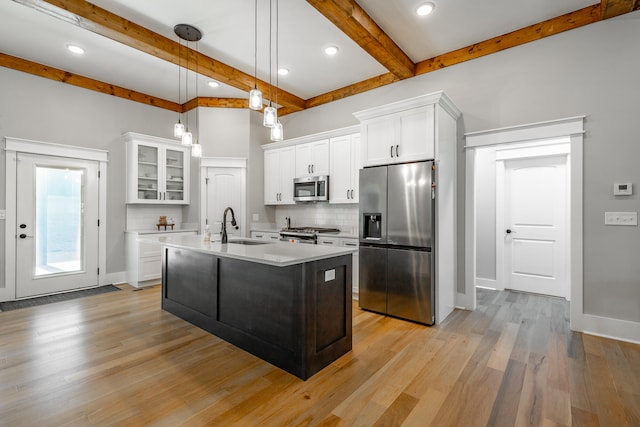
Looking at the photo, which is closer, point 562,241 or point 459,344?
point 459,344

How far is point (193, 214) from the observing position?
5.59 m

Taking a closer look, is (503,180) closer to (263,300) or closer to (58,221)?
(263,300)

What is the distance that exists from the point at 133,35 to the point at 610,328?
5781 millimetres

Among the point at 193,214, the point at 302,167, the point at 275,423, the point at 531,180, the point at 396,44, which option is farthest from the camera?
the point at 193,214

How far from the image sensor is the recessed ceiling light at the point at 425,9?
303 centimetres

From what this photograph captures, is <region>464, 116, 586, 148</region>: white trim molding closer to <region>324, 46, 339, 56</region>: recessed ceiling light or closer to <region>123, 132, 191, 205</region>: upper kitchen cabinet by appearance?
<region>324, 46, 339, 56</region>: recessed ceiling light

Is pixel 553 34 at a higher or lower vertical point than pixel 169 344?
higher

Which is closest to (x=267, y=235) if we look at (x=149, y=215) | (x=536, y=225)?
(x=149, y=215)

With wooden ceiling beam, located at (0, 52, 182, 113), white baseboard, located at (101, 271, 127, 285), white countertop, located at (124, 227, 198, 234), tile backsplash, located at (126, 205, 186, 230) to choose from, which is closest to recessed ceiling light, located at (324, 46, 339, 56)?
wooden ceiling beam, located at (0, 52, 182, 113)

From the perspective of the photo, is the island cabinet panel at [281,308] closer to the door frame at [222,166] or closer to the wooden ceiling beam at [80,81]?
the door frame at [222,166]

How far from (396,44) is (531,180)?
2.91 m

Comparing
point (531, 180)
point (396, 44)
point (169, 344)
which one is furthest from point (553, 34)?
point (169, 344)

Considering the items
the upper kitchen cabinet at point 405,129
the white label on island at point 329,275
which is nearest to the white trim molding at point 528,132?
the upper kitchen cabinet at point 405,129

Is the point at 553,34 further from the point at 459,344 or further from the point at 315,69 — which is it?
the point at 459,344
